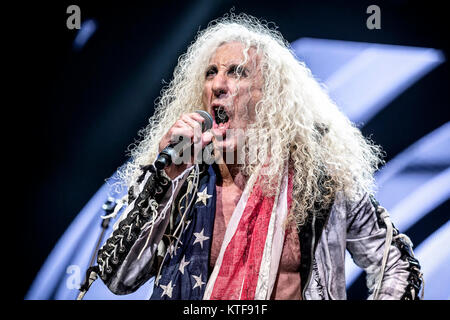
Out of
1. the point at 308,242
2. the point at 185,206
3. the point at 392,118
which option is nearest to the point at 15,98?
the point at 185,206

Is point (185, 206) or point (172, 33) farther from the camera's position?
point (172, 33)

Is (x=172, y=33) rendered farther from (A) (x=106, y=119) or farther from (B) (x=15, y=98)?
(B) (x=15, y=98)

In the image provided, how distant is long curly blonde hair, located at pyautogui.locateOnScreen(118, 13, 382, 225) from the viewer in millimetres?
1728

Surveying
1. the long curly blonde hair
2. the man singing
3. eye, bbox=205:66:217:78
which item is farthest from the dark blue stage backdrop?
eye, bbox=205:66:217:78

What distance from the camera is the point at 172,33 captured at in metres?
2.28

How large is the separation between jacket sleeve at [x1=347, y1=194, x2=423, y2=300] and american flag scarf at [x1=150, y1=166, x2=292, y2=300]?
11.6 inches

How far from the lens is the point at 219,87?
5.91 ft

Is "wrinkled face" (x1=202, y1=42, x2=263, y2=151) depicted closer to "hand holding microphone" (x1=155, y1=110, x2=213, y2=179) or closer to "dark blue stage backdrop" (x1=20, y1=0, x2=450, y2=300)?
"hand holding microphone" (x1=155, y1=110, x2=213, y2=179)

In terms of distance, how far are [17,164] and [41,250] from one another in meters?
0.45

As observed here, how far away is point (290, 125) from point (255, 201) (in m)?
0.38

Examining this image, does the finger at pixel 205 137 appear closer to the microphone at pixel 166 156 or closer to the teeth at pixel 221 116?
the microphone at pixel 166 156
